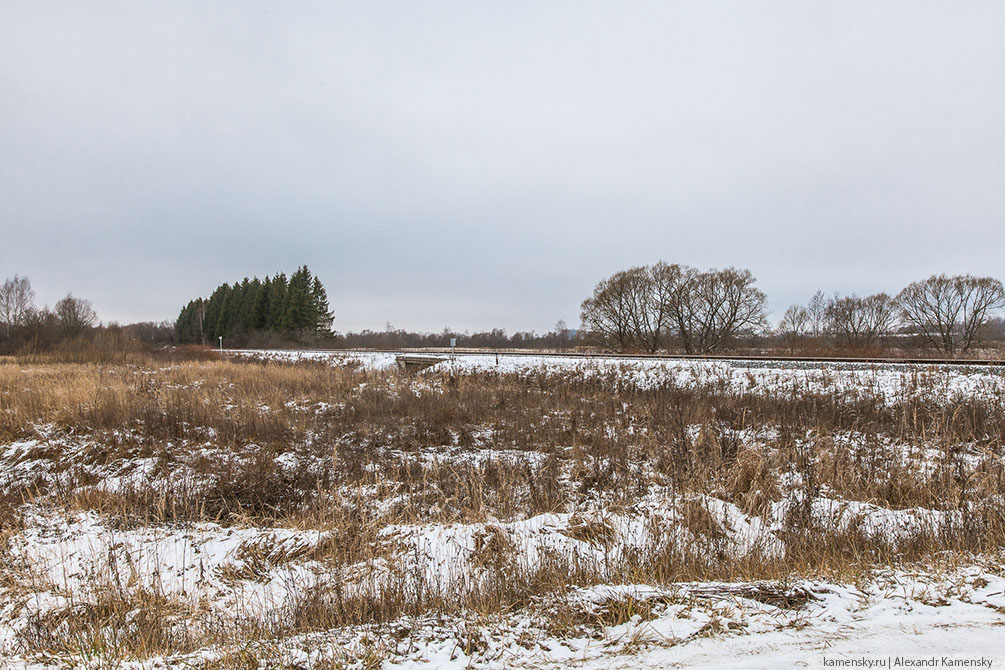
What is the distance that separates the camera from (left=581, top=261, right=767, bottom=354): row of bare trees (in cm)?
3528

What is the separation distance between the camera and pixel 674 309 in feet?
121

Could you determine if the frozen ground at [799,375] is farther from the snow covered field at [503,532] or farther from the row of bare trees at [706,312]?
the row of bare trees at [706,312]

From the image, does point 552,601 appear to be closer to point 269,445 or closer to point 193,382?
point 269,445

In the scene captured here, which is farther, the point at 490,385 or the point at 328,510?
the point at 490,385

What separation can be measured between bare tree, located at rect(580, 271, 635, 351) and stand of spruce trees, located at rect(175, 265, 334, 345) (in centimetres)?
3570

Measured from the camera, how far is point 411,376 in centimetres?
1716

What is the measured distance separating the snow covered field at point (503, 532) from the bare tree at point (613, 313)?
26.6 metres

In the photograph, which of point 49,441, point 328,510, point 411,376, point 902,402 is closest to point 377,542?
point 328,510

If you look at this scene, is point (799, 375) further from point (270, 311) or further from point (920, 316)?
point (270, 311)

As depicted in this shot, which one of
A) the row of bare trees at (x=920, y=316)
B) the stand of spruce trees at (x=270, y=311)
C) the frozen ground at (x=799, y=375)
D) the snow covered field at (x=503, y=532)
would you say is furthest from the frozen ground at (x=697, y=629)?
the stand of spruce trees at (x=270, y=311)

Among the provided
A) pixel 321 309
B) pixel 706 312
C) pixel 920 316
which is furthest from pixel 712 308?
pixel 321 309

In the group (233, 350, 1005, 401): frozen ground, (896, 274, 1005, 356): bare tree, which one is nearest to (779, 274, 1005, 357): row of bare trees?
(896, 274, 1005, 356): bare tree

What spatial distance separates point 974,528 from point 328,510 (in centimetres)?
634

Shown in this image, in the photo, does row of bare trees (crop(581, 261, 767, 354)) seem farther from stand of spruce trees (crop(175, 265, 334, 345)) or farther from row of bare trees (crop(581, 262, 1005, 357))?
stand of spruce trees (crop(175, 265, 334, 345))
